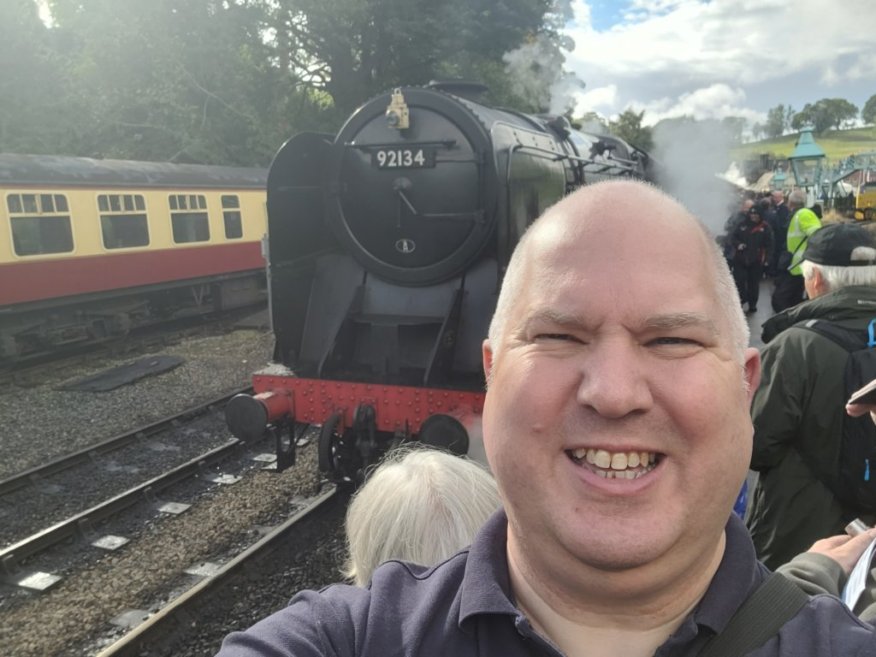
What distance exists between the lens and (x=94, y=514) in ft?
17.0

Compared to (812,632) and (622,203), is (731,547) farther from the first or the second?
(622,203)

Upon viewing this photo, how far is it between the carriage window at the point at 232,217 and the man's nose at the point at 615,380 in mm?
14101

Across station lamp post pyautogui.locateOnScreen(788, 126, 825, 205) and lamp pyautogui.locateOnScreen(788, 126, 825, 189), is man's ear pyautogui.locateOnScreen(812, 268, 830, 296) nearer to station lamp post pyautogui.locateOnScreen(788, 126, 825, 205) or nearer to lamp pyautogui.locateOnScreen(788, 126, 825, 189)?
station lamp post pyautogui.locateOnScreen(788, 126, 825, 205)

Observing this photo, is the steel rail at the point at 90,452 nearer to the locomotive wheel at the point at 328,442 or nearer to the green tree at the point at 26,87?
the locomotive wheel at the point at 328,442

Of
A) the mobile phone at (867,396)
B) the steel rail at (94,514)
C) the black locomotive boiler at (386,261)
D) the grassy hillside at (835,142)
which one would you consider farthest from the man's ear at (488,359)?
the grassy hillside at (835,142)

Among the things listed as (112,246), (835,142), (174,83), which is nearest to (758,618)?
(112,246)

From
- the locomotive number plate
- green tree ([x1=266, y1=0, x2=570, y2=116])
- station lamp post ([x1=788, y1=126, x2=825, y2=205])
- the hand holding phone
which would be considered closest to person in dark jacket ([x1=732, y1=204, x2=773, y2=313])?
the locomotive number plate

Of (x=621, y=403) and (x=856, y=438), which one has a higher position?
(x=621, y=403)

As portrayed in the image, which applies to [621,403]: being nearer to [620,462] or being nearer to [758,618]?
[620,462]

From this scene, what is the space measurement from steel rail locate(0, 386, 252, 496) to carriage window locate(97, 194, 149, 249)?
209 inches

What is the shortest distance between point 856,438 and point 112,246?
38.9 ft

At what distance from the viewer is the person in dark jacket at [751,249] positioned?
1002cm

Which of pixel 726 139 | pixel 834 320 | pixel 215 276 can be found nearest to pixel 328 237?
pixel 834 320

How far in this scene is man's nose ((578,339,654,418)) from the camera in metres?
0.98
